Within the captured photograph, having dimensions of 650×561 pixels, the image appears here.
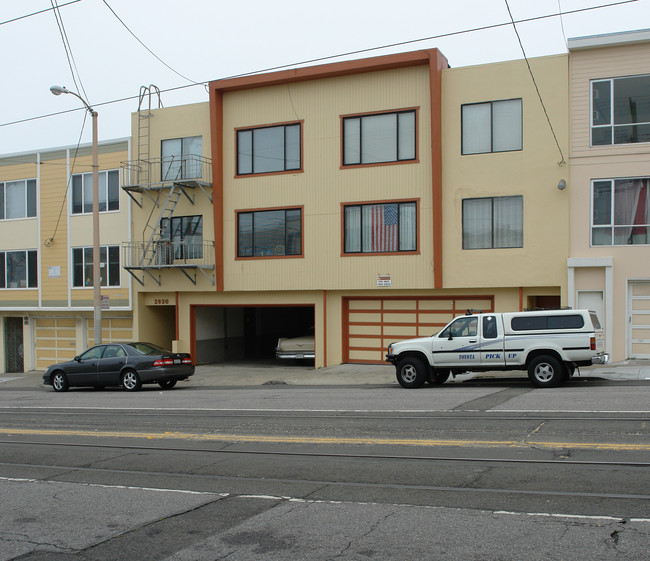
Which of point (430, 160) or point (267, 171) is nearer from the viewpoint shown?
point (430, 160)

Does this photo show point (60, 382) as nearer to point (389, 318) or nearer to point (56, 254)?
point (56, 254)

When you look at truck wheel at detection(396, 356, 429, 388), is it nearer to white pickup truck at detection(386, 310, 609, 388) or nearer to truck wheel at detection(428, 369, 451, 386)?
white pickup truck at detection(386, 310, 609, 388)

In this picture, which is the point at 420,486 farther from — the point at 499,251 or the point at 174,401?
the point at 499,251

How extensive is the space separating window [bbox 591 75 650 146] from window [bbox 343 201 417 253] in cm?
626

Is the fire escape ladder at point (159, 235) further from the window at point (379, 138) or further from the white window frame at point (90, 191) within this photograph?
the window at point (379, 138)

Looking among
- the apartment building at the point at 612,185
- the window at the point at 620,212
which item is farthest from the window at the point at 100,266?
the window at the point at 620,212

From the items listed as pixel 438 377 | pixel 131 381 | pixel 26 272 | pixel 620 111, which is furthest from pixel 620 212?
pixel 26 272

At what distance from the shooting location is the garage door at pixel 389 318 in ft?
79.9

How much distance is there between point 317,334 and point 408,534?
20.0 m

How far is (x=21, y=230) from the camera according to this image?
31766mm

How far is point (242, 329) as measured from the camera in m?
33.2

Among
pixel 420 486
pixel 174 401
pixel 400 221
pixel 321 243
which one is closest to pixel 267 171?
pixel 321 243

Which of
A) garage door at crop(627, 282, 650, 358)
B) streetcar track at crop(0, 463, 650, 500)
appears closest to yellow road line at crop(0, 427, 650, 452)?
streetcar track at crop(0, 463, 650, 500)

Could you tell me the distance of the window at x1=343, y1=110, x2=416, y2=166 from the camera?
2433 cm
